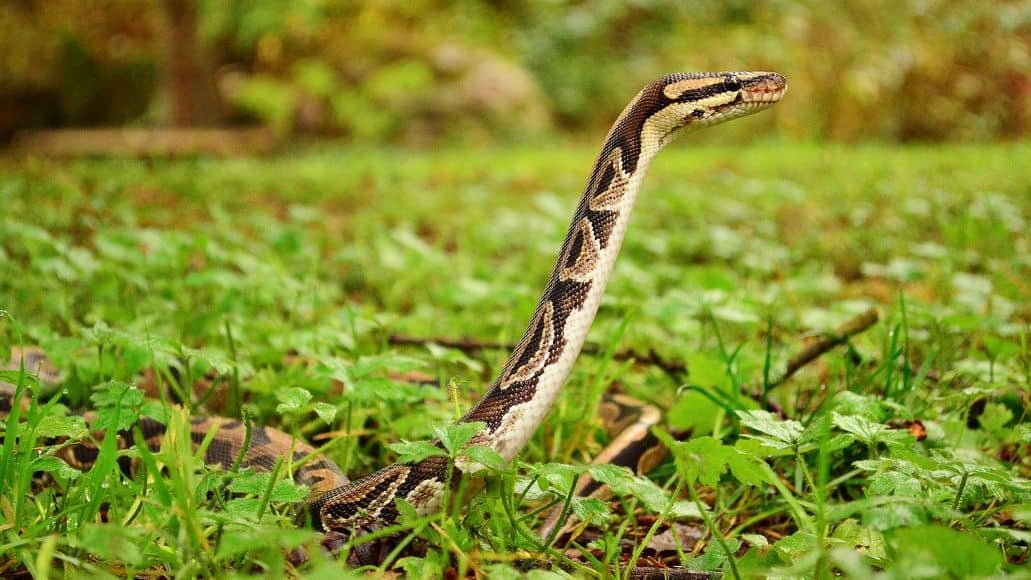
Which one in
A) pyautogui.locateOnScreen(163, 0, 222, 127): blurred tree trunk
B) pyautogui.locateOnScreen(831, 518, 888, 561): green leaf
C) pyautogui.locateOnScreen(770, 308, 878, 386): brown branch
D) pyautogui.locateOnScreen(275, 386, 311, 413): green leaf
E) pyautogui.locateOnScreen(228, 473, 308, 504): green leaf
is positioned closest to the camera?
pyautogui.locateOnScreen(228, 473, 308, 504): green leaf

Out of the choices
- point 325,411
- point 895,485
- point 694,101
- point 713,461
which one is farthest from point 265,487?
point 694,101

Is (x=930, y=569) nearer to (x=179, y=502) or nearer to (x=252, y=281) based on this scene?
(x=179, y=502)

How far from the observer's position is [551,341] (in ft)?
9.62

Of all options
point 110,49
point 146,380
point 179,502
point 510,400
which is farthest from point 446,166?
point 110,49

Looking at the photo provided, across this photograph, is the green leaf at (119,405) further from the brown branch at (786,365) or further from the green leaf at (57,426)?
the brown branch at (786,365)

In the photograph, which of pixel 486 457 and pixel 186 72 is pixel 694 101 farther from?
pixel 186 72

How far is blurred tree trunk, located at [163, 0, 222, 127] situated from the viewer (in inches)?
507

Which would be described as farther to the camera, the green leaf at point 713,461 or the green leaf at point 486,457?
the green leaf at point 713,461

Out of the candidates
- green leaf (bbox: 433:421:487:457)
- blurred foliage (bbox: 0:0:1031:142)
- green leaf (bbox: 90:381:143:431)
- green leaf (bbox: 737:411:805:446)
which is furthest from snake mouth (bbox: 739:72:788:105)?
blurred foliage (bbox: 0:0:1031:142)

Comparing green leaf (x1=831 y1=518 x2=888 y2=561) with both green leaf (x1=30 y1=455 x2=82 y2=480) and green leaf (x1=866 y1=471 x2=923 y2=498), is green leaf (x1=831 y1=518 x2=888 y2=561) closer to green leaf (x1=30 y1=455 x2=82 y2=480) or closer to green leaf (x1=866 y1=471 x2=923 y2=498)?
green leaf (x1=866 y1=471 x2=923 y2=498)

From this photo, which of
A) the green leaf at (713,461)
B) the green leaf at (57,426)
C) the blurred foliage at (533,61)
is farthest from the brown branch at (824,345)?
the blurred foliage at (533,61)

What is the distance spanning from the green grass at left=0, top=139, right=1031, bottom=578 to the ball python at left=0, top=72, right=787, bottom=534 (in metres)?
0.15

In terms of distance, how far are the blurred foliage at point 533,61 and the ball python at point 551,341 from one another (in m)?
11.2

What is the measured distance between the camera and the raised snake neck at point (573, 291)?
2631 mm
